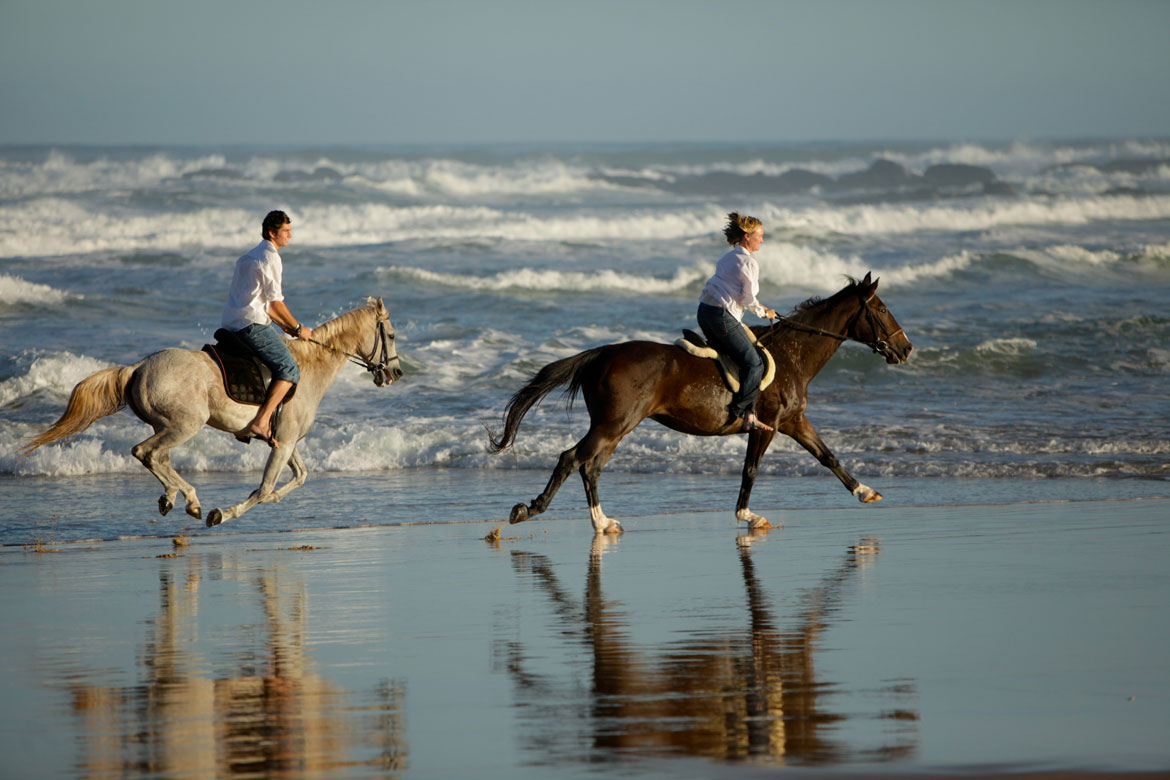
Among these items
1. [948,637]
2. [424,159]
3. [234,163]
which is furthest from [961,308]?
[424,159]

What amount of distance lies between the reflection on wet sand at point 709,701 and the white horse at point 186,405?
3.63 m

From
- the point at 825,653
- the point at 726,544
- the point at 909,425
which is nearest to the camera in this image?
the point at 825,653

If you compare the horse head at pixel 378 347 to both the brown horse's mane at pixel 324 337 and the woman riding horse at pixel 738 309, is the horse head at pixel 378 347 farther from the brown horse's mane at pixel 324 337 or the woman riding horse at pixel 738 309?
the woman riding horse at pixel 738 309

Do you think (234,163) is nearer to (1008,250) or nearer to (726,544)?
(1008,250)

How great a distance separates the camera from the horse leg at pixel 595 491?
9711 millimetres

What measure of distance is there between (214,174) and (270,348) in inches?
2102

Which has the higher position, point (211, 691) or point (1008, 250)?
point (1008, 250)

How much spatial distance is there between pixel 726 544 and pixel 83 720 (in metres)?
5.09

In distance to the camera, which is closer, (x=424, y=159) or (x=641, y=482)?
(x=641, y=482)

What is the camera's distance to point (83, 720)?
5.00 metres

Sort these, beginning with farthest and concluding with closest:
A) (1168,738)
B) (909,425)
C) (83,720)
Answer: (909,425)
(83,720)
(1168,738)

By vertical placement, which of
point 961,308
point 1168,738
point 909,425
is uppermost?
point 961,308

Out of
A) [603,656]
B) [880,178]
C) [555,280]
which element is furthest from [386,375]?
[880,178]

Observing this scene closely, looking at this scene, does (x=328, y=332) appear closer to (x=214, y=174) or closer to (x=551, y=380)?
(x=551, y=380)
